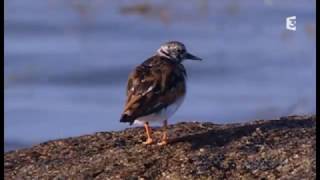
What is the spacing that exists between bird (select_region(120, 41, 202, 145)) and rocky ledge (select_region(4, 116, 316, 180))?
0.14 meters

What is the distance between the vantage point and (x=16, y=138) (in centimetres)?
1182

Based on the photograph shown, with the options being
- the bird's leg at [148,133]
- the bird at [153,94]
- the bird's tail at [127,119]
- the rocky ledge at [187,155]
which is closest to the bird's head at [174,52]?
the bird at [153,94]

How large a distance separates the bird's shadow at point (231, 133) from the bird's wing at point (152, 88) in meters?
0.27

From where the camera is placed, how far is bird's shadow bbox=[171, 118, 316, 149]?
8805 millimetres

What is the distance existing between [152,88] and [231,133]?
0.55 m

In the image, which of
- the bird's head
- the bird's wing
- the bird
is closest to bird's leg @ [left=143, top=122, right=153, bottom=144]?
the bird

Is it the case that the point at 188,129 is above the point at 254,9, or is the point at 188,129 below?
below

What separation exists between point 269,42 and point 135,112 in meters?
5.89

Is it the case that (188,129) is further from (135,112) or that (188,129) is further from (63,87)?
(63,87)

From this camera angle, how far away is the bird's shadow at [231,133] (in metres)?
8.80

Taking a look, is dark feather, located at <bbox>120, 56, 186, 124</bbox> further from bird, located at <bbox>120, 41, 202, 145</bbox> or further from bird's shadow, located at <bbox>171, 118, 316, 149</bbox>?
bird's shadow, located at <bbox>171, 118, 316, 149</bbox>

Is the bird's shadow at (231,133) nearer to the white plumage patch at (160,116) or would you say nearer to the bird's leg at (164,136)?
the bird's leg at (164,136)

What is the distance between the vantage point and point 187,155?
27.9 feet

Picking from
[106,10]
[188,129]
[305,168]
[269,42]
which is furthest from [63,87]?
[305,168]
